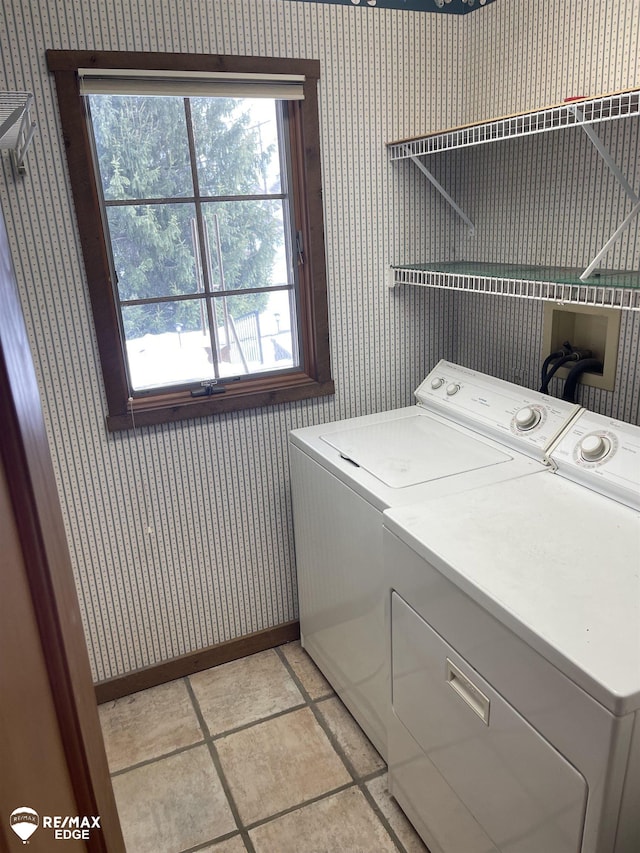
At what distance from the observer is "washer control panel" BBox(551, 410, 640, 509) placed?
153 cm

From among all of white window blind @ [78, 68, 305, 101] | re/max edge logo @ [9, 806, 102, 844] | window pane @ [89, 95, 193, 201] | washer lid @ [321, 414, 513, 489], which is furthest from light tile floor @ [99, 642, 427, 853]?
white window blind @ [78, 68, 305, 101]

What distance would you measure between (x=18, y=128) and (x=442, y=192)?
53.1 inches

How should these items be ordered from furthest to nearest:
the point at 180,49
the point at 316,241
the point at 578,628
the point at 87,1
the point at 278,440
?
1. the point at 278,440
2. the point at 316,241
3. the point at 180,49
4. the point at 87,1
5. the point at 578,628

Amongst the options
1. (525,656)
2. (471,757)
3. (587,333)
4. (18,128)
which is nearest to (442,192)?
(587,333)

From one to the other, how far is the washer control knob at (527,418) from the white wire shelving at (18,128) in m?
1.48

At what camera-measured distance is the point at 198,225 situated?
6.79 ft

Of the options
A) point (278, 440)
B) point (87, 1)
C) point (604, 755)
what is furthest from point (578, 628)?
point (87, 1)

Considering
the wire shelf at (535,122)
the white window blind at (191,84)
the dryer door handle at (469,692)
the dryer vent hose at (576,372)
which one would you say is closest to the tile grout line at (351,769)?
the dryer door handle at (469,692)

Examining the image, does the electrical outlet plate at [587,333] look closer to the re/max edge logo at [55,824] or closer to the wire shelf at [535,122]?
the wire shelf at [535,122]

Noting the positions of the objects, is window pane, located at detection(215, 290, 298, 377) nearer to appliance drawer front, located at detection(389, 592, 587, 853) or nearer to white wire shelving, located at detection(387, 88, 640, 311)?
white wire shelving, located at detection(387, 88, 640, 311)

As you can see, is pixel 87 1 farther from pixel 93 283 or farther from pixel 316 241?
pixel 316 241

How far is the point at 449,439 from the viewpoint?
80.3 inches

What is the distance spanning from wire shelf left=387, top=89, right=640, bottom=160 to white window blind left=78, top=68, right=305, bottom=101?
0.44 meters

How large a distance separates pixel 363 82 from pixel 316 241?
21.2 inches
